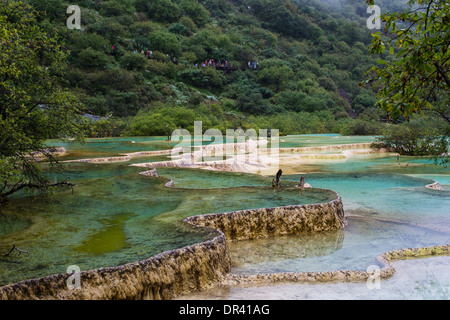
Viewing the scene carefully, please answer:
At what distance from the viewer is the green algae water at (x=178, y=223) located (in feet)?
18.5

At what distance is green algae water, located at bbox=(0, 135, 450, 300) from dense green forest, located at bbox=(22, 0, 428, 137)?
15883mm

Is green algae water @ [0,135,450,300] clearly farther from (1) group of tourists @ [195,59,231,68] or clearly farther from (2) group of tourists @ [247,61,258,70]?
(2) group of tourists @ [247,61,258,70]

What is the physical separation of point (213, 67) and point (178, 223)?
51.2m

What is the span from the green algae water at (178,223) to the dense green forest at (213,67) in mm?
15883

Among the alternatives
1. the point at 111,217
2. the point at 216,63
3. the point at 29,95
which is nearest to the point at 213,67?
the point at 216,63

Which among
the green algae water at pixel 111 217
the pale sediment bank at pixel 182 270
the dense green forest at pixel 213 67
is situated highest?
the dense green forest at pixel 213 67

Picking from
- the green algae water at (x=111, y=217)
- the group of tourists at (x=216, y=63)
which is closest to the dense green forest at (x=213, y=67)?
the group of tourists at (x=216, y=63)

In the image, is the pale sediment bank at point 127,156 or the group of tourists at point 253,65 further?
the group of tourists at point 253,65

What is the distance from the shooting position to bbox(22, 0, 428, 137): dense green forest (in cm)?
3847

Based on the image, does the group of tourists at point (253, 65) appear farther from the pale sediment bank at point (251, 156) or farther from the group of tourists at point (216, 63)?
the pale sediment bank at point (251, 156)

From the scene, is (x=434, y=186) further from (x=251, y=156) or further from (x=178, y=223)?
(x=178, y=223)

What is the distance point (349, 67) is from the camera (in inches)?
3034

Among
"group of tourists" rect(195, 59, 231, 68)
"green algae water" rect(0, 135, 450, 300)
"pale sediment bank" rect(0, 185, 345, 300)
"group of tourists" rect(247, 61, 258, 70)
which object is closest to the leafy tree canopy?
"green algae water" rect(0, 135, 450, 300)
